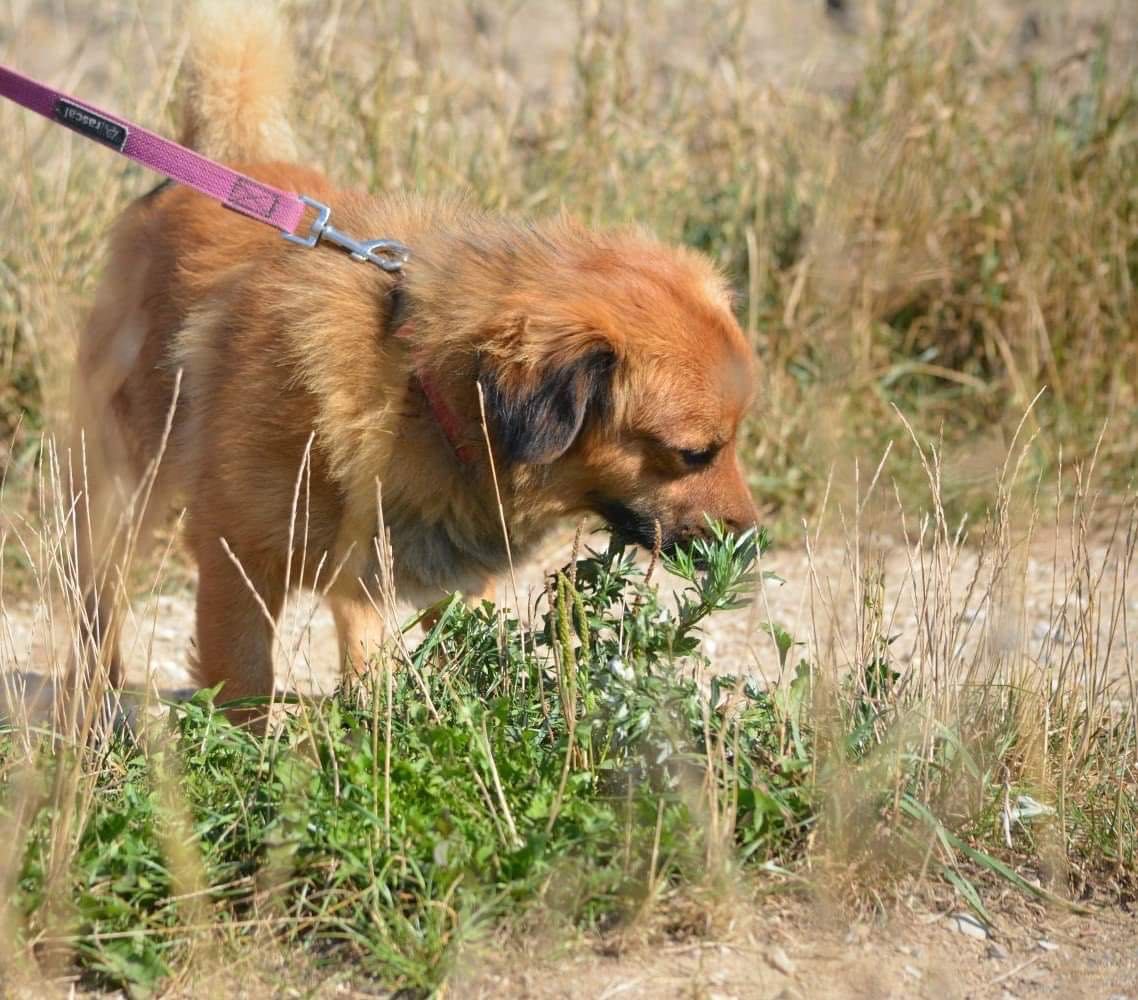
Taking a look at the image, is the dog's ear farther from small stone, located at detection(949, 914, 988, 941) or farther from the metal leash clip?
small stone, located at detection(949, 914, 988, 941)

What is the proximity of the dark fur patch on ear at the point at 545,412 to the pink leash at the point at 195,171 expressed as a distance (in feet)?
2.00

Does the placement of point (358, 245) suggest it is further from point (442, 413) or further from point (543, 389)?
point (543, 389)

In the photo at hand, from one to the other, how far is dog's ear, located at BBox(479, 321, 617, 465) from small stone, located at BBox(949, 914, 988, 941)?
136 cm

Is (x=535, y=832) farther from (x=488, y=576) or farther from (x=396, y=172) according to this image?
(x=396, y=172)

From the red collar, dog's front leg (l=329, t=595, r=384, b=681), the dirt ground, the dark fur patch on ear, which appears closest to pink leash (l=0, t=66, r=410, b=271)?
the red collar

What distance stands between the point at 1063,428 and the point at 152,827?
15.6 ft

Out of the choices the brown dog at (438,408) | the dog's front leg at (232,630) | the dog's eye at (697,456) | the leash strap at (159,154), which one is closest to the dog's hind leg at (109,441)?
the brown dog at (438,408)

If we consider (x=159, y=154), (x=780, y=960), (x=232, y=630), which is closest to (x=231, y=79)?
(x=159, y=154)

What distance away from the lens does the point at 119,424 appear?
4531 millimetres

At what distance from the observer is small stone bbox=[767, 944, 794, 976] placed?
257cm

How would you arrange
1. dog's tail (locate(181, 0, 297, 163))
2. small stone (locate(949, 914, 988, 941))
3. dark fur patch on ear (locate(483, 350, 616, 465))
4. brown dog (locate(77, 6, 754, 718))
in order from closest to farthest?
small stone (locate(949, 914, 988, 941))
dark fur patch on ear (locate(483, 350, 616, 465))
brown dog (locate(77, 6, 754, 718))
dog's tail (locate(181, 0, 297, 163))

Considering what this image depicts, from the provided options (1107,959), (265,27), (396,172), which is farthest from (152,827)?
(396,172)

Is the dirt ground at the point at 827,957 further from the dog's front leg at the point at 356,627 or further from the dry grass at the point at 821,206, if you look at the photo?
the dry grass at the point at 821,206

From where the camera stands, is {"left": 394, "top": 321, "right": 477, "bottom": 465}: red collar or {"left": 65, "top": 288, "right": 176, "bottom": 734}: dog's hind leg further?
{"left": 65, "top": 288, "right": 176, "bottom": 734}: dog's hind leg
